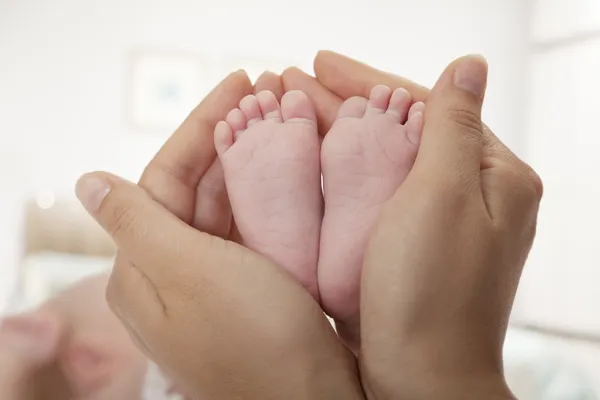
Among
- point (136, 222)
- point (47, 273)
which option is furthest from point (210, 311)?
point (47, 273)

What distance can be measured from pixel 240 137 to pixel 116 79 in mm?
1068

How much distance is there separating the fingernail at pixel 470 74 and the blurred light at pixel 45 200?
1.03 meters

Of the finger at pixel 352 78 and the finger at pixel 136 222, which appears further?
the finger at pixel 352 78

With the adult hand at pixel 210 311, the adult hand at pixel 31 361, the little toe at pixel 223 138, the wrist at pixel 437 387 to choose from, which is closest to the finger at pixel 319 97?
the little toe at pixel 223 138

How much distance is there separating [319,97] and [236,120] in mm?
116

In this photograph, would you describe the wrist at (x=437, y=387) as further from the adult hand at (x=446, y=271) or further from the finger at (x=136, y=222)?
the finger at (x=136, y=222)

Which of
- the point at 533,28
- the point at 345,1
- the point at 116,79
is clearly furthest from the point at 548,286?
the point at 116,79

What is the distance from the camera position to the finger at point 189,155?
2.29 ft

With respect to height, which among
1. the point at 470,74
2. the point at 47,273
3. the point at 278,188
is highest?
the point at 470,74

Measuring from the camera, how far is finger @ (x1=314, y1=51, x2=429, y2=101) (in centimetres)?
74

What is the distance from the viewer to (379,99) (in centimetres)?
70

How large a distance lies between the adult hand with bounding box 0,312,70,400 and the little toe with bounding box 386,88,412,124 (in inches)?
21.5

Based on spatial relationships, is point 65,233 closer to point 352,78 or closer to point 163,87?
point 163,87

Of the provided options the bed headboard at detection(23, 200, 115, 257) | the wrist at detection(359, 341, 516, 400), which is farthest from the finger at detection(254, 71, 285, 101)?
the bed headboard at detection(23, 200, 115, 257)
